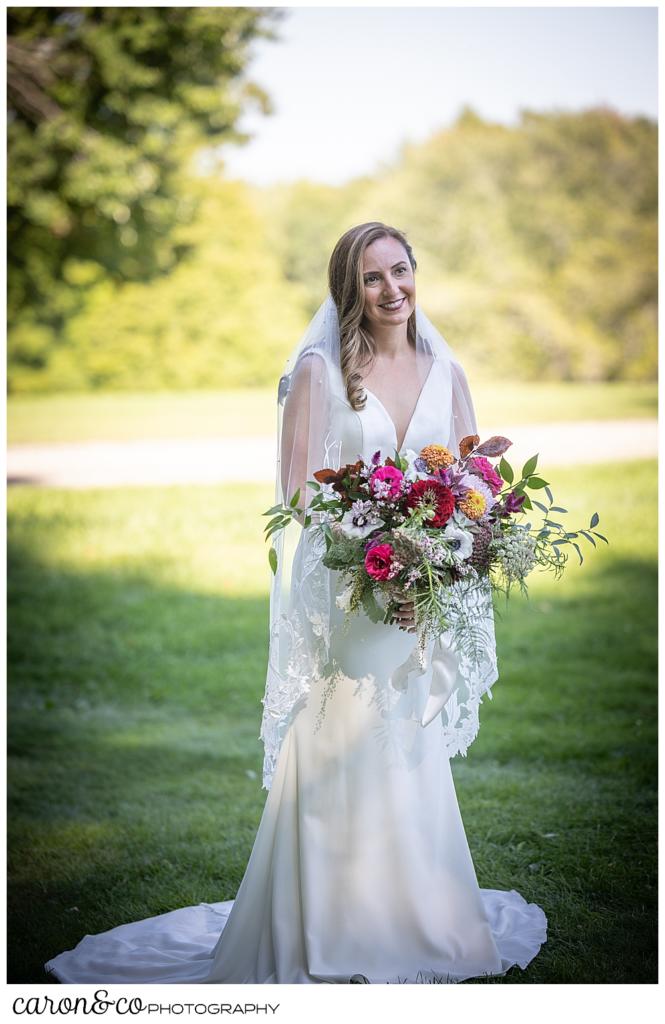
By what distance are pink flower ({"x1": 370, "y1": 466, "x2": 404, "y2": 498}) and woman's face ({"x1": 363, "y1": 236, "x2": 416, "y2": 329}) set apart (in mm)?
639

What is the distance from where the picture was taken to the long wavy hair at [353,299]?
10.4 feet

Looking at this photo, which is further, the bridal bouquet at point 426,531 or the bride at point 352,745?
the bride at point 352,745

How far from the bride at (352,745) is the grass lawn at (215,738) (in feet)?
1.38

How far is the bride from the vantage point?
315 centimetres

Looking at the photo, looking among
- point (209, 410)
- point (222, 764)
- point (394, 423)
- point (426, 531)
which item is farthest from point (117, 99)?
point (426, 531)

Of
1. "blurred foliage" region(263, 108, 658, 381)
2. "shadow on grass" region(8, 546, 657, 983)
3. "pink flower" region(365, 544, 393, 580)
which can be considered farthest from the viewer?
"blurred foliage" region(263, 108, 658, 381)

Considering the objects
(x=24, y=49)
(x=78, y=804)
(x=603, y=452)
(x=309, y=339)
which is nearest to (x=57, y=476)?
A: (x=24, y=49)

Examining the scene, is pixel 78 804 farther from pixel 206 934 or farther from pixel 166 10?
pixel 166 10

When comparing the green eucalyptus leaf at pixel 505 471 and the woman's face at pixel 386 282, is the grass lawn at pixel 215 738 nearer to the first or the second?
the green eucalyptus leaf at pixel 505 471

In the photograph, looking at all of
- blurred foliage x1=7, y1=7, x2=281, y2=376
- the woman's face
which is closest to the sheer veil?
the woman's face

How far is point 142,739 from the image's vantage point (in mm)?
5930

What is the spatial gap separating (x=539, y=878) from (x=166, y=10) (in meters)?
11.6


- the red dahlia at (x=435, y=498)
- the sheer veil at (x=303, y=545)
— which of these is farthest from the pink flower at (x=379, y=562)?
the sheer veil at (x=303, y=545)

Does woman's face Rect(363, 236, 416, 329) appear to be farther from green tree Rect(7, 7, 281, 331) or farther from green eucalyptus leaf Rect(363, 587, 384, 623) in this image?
green tree Rect(7, 7, 281, 331)
